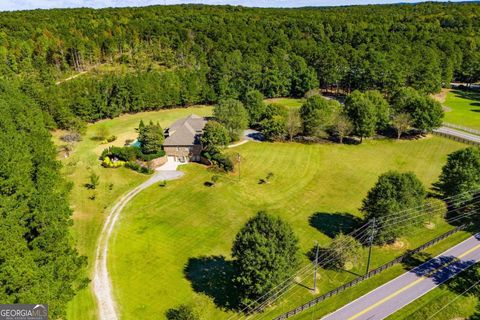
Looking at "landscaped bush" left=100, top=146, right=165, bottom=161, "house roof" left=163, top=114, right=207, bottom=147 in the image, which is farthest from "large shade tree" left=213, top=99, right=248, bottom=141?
"landscaped bush" left=100, top=146, right=165, bottom=161

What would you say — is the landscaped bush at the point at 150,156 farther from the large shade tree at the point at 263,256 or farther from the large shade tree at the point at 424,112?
the large shade tree at the point at 424,112

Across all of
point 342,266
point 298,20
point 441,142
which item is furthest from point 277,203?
point 298,20

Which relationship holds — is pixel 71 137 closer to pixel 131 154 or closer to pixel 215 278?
pixel 131 154

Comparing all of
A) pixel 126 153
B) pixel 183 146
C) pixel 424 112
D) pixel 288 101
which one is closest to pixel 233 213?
pixel 183 146

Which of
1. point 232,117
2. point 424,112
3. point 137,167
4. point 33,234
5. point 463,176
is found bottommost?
point 137,167

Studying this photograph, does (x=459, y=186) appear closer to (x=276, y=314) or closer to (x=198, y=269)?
(x=276, y=314)

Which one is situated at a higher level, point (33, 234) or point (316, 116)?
point (316, 116)

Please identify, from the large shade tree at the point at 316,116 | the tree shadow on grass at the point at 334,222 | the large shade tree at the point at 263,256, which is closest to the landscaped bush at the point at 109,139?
the large shade tree at the point at 316,116
